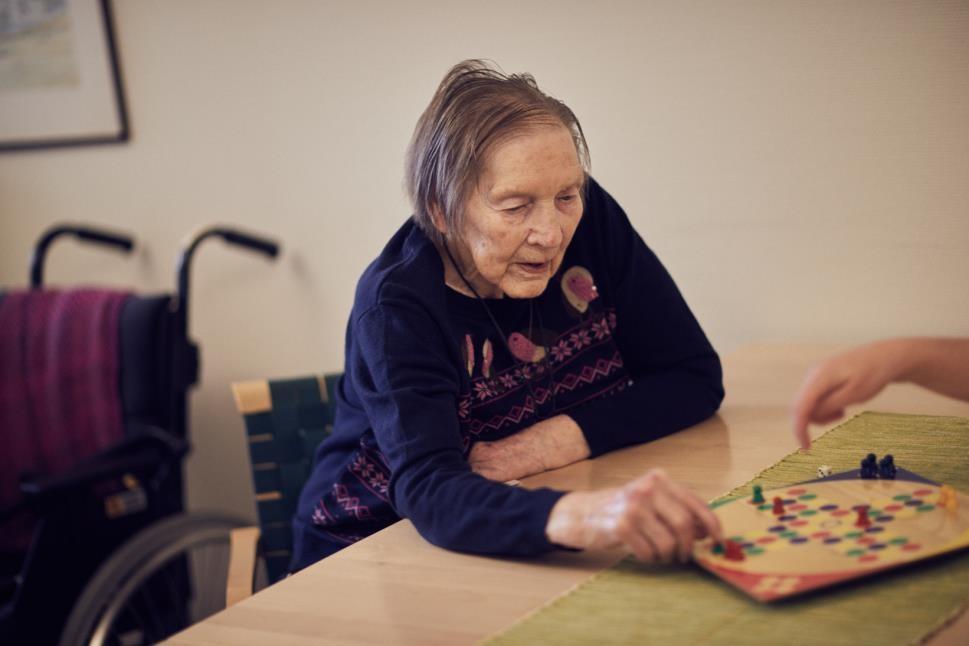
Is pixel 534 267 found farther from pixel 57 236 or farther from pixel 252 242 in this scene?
pixel 57 236

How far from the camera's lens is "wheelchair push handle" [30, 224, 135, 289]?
2562mm

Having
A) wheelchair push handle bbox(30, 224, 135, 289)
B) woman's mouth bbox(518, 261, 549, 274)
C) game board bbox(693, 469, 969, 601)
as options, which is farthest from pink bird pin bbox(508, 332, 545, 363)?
wheelchair push handle bbox(30, 224, 135, 289)

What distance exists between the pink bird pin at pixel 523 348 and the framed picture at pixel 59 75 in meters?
1.74

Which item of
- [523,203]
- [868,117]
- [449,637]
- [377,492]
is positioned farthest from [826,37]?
[449,637]

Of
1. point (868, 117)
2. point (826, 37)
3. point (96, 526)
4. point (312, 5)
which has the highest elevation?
point (312, 5)

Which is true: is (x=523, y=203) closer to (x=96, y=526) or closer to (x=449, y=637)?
(x=449, y=637)

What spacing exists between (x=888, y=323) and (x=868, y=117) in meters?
0.37

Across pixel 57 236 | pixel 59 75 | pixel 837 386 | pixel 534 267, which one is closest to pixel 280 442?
pixel 534 267

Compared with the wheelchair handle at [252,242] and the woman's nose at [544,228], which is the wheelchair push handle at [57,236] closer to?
the wheelchair handle at [252,242]

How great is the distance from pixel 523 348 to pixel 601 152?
0.75m

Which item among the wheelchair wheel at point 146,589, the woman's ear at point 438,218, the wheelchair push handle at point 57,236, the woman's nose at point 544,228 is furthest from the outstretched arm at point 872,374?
the wheelchair push handle at point 57,236

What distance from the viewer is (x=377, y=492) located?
133 centimetres

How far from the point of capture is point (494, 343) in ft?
4.42

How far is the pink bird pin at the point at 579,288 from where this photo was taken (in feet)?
4.72
